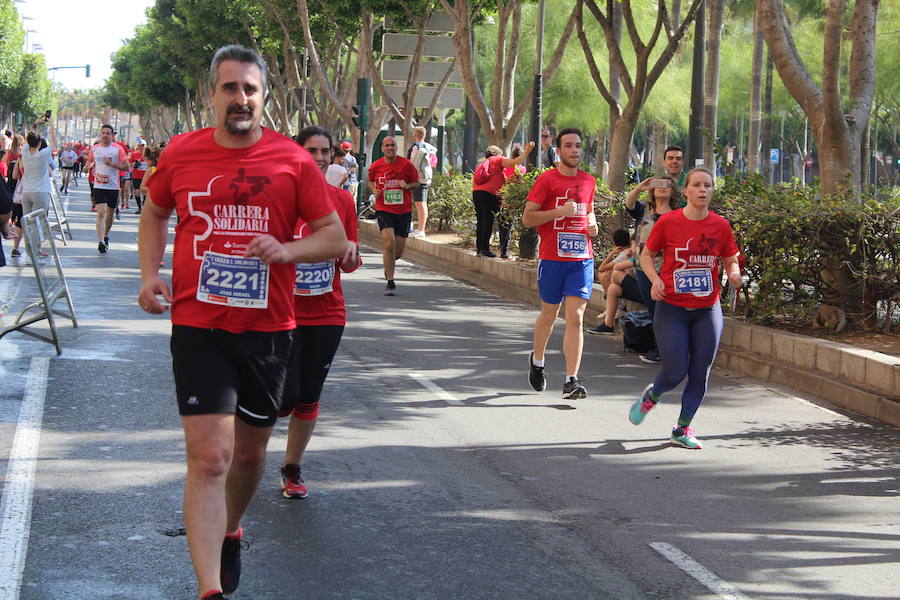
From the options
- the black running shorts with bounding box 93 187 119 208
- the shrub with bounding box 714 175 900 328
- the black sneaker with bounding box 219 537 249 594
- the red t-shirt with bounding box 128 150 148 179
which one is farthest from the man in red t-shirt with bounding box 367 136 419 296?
the red t-shirt with bounding box 128 150 148 179

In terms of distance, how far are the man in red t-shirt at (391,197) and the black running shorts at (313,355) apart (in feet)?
32.4

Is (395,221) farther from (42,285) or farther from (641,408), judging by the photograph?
(641,408)

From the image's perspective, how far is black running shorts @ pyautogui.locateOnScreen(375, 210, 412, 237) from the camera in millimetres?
16109

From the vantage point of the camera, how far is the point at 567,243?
9148 millimetres

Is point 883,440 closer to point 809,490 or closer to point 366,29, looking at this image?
point 809,490

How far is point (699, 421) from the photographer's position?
342 inches

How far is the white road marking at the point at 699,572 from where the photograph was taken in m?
4.97

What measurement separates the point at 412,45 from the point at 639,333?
805 inches

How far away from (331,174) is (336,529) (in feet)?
27.0

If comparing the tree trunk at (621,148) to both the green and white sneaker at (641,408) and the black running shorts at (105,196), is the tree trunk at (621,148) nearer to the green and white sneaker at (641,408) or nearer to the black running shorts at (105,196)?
the black running shorts at (105,196)

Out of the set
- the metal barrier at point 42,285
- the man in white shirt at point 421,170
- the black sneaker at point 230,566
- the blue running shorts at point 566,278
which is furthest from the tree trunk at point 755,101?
the black sneaker at point 230,566

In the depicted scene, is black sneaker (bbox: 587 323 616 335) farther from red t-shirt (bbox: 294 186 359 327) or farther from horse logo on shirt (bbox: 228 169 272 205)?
horse logo on shirt (bbox: 228 169 272 205)

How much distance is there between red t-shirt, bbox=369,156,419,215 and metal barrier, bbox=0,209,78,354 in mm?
4867

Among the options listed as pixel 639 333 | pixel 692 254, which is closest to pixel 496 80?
pixel 639 333
